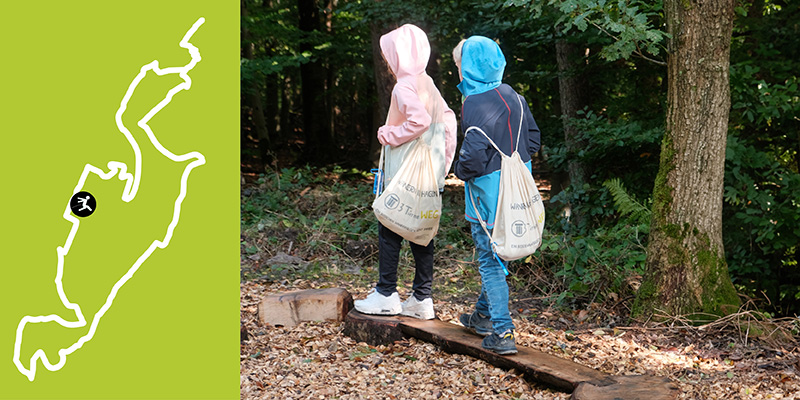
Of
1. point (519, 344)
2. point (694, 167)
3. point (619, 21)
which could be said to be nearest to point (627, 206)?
point (694, 167)

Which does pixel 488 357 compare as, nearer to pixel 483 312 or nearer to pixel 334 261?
pixel 483 312

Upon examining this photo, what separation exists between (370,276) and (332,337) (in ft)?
5.94

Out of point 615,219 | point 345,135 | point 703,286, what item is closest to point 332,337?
point 703,286

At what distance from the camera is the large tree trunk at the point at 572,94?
A: 828cm

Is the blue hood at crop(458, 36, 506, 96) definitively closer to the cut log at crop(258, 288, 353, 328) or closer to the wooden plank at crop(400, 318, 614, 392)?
the wooden plank at crop(400, 318, 614, 392)

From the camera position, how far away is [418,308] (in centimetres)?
486

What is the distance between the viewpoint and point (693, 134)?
4.77 m

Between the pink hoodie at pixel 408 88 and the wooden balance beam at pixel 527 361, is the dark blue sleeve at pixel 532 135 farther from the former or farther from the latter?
the wooden balance beam at pixel 527 361

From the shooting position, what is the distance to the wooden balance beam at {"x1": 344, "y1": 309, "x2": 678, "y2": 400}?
139 inches

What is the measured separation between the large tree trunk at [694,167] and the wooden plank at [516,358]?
4.22ft
